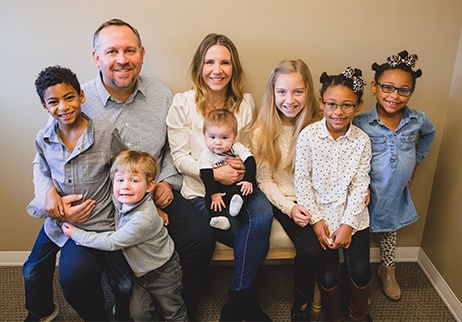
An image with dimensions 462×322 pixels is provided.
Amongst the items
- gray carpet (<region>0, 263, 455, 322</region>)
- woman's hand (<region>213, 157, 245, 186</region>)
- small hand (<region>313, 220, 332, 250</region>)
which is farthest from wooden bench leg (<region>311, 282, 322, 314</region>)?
woman's hand (<region>213, 157, 245, 186</region>)

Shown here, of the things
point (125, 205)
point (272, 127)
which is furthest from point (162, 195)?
point (272, 127)

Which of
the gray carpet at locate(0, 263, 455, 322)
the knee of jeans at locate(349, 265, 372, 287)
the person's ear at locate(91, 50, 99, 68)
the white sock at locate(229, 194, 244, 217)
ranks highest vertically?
the person's ear at locate(91, 50, 99, 68)

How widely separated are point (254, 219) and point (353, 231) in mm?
452

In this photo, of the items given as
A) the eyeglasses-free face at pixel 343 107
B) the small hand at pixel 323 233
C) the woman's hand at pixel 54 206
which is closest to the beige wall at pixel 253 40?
the eyeglasses-free face at pixel 343 107

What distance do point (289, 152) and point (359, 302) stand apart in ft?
2.50

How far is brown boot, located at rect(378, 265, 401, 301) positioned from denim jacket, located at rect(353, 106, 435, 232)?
0.32 m

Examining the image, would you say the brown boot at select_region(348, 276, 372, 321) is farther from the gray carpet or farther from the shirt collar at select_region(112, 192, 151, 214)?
the shirt collar at select_region(112, 192, 151, 214)

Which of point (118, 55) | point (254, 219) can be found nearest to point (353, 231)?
point (254, 219)

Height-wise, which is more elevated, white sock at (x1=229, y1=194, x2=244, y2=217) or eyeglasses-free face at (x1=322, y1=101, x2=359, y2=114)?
eyeglasses-free face at (x1=322, y1=101, x2=359, y2=114)

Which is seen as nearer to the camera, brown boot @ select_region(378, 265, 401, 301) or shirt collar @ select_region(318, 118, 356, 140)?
shirt collar @ select_region(318, 118, 356, 140)

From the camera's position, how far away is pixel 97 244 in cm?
171

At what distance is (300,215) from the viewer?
1870mm

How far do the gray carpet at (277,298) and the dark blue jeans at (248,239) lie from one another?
297 mm

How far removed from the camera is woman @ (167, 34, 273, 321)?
185 cm
